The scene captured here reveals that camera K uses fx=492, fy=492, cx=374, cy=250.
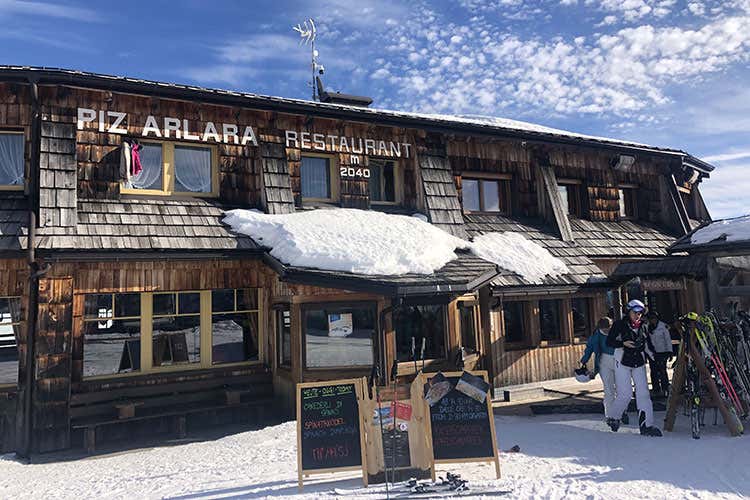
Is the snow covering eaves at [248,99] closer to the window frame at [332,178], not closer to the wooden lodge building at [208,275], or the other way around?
the wooden lodge building at [208,275]

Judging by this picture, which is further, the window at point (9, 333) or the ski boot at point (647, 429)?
the window at point (9, 333)

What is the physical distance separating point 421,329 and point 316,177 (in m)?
4.36

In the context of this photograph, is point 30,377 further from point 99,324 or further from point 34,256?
point 34,256

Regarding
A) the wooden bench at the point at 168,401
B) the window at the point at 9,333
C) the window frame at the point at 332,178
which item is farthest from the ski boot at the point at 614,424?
the window at the point at 9,333

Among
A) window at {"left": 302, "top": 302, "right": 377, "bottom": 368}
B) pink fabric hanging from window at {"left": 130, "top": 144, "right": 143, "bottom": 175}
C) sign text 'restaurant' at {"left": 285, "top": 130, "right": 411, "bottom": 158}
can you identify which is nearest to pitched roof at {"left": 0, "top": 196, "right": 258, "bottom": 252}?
pink fabric hanging from window at {"left": 130, "top": 144, "right": 143, "bottom": 175}

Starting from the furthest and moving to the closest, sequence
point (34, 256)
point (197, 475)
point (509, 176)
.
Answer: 1. point (509, 176)
2. point (34, 256)
3. point (197, 475)

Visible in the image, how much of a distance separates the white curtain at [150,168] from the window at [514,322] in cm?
784

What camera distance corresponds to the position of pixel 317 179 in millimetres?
11234

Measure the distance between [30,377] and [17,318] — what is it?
3.30 feet

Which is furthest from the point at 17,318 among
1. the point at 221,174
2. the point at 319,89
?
the point at 319,89

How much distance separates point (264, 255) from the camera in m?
9.16

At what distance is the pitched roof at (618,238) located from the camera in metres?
13.0

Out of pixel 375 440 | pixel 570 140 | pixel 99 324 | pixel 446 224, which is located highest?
pixel 570 140

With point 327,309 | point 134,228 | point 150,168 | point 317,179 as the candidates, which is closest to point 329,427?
point 327,309
